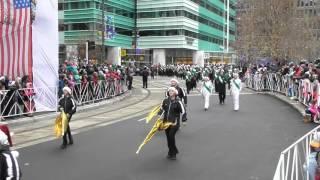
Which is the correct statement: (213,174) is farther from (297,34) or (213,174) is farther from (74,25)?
(74,25)

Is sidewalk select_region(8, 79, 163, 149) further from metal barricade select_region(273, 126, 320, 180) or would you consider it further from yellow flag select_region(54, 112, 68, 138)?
metal barricade select_region(273, 126, 320, 180)

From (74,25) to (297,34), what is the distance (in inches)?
1946

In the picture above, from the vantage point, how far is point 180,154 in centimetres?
1212

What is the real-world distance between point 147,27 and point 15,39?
82.6m

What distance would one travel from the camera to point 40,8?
2047 cm

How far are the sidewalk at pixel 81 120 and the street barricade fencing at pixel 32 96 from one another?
43cm

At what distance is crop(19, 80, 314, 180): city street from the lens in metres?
10.1

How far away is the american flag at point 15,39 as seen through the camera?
19.3 metres

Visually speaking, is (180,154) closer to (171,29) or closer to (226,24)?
(171,29)

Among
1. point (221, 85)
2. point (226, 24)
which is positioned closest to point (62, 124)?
point (221, 85)

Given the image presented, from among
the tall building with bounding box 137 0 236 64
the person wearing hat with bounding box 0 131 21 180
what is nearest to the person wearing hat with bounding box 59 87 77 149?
the person wearing hat with bounding box 0 131 21 180

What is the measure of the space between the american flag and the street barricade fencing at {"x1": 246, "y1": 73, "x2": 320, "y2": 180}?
34.7ft

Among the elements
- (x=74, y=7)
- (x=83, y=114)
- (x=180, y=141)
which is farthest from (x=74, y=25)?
(x=180, y=141)

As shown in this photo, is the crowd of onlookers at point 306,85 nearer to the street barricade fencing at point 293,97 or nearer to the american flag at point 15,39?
the street barricade fencing at point 293,97
